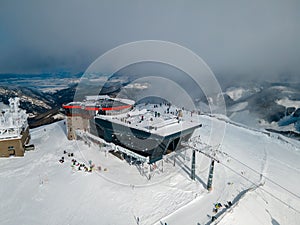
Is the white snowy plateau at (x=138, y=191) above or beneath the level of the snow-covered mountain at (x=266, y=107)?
beneath

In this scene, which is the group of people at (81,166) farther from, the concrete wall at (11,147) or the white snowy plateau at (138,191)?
the concrete wall at (11,147)

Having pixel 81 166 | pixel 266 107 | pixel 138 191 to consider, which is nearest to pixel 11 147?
pixel 81 166

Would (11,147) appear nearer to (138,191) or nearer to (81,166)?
(81,166)

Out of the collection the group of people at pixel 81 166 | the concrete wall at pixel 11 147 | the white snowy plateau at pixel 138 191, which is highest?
the concrete wall at pixel 11 147

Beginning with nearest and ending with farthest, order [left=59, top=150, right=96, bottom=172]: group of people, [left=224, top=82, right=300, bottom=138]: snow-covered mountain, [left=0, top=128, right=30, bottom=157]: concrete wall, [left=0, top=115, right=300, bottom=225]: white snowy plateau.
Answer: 1. [left=0, top=115, right=300, bottom=225]: white snowy plateau
2. [left=59, top=150, right=96, bottom=172]: group of people
3. [left=0, top=128, right=30, bottom=157]: concrete wall
4. [left=224, top=82, right=300, bottom=138]: snow-covered mountain

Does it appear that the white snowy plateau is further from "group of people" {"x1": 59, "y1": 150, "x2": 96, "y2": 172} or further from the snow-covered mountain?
the snow-covered mountain

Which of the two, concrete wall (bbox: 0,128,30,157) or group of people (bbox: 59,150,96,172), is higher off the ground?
concrete wall (bbox: 0,128,30,157)

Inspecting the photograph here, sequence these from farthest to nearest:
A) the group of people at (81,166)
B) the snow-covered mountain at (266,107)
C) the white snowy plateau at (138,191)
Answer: the snow-covered mountain at (266,107) < the group of people at (81,166) < the white snowy plateau at (138,191)

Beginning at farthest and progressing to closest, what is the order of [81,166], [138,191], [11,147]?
[11,147]
[81,166]
[138,191]

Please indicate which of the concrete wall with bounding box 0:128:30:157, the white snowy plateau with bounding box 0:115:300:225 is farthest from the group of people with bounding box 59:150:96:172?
the concrete wall with bounding box 0:128:30:157

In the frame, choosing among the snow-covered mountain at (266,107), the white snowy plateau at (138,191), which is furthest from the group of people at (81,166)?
the snow-covered mountain at (266,107)
